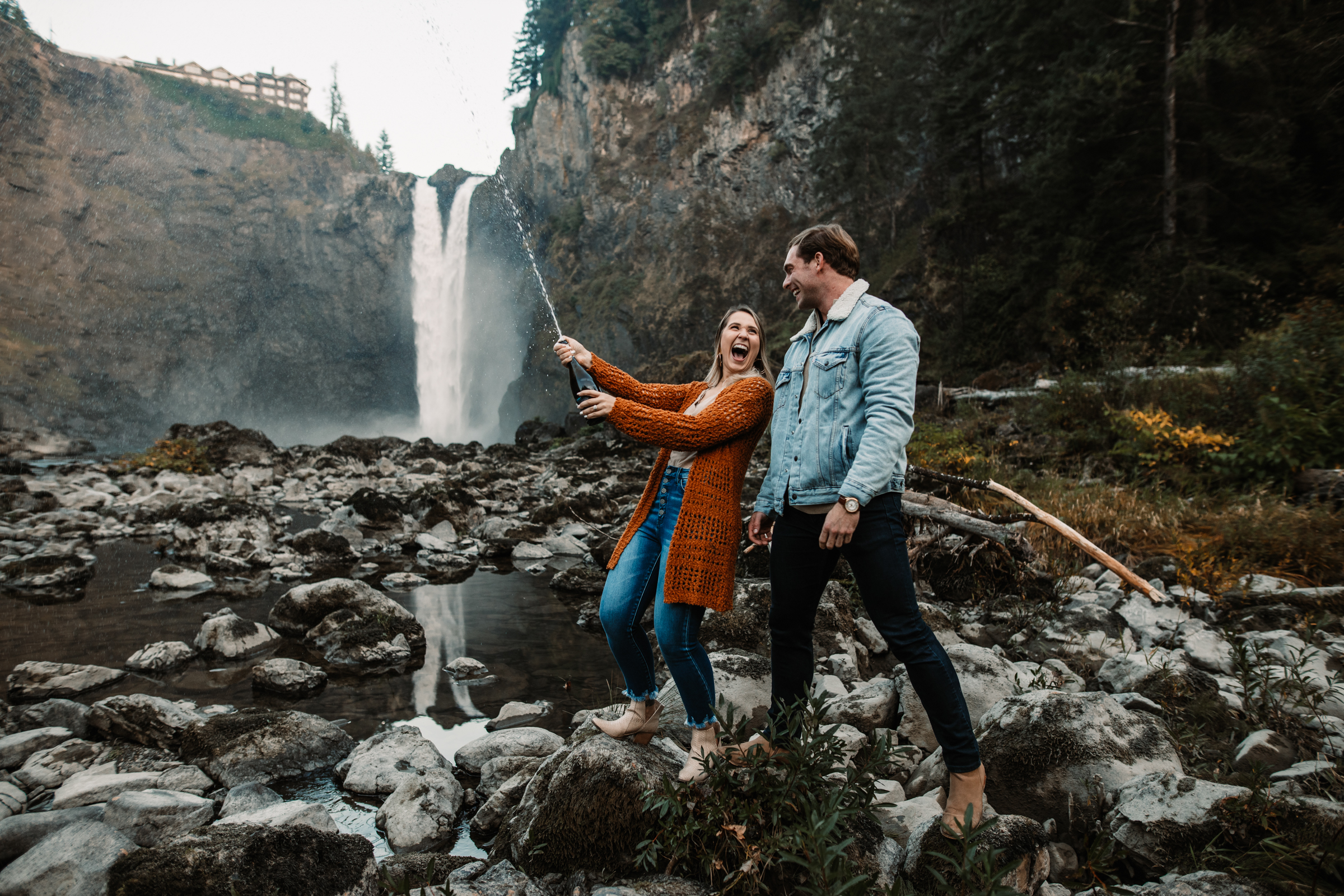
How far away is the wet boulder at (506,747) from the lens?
11.1 ft

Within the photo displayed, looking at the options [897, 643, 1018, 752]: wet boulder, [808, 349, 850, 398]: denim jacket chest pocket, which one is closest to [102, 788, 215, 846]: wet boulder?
[808, 349, 850, 398]: denim jacket chest pocket

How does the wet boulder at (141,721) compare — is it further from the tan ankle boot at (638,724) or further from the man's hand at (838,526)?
the man's hand at (838,526)

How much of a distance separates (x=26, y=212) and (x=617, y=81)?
3770 cm

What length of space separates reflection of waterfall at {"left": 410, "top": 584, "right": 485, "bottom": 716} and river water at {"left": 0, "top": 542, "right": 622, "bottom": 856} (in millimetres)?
15

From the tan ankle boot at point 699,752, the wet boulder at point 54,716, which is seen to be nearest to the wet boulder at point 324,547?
the wet boulder at point 54,716

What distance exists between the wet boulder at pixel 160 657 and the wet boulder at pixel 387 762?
2.47 metres

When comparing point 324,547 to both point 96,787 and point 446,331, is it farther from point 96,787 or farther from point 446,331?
point 446,331

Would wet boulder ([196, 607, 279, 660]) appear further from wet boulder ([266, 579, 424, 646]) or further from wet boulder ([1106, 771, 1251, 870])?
wet boulder ([1106, 771, 1251, 870])

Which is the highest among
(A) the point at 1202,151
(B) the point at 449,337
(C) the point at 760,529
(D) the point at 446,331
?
(A) the point at 1202,151

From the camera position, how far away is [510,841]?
2.45 meters

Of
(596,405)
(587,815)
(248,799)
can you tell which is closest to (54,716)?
(248,799)

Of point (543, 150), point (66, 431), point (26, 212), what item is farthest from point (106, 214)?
point (543, 150)

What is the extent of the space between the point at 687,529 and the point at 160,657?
188 inches

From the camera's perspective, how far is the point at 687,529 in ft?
8.09
